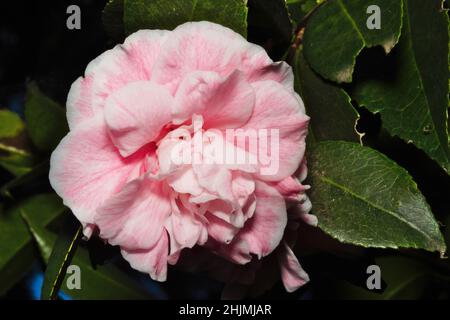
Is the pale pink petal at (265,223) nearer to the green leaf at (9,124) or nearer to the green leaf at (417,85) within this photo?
the green leaf at (417,85)

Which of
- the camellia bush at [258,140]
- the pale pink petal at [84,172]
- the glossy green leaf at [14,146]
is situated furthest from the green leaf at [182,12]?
the glossy green leaf at [14,146]

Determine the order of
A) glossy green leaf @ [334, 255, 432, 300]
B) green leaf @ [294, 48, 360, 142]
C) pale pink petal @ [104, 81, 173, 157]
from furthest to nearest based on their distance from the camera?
1. glossy green leaf @ [334, 255, 432, 300]
2. green leaf @ [294, 48, 360, 142]
3. pale pink petal @ [104, 81, 173, 157]

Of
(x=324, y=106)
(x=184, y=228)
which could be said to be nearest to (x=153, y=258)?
(x=184, y=228)

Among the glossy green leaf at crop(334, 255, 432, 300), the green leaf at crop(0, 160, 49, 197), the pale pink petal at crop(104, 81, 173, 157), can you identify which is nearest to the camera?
the pale pink petal at crop(104, 81, 173, 157)

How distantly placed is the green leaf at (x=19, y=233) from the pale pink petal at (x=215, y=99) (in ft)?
1.46

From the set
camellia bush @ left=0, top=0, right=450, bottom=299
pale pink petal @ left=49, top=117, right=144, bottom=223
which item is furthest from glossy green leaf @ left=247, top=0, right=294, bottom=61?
pale pink petal @ left=49, top=117, right=144, bottom=223

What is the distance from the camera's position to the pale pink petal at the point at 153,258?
1.90 ft

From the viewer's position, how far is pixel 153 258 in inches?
22.9

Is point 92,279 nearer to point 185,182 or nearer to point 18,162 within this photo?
point 18,162

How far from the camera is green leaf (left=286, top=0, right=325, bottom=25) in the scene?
735mm

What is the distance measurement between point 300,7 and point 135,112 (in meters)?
0.30

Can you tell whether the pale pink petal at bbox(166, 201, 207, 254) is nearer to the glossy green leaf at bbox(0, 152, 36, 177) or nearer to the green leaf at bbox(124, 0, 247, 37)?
the green leaf at bbox(124, 0, 247, 37)

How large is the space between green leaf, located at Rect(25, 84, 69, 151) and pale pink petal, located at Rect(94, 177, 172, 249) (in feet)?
1.12

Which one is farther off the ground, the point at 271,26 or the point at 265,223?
the point at 271,26
